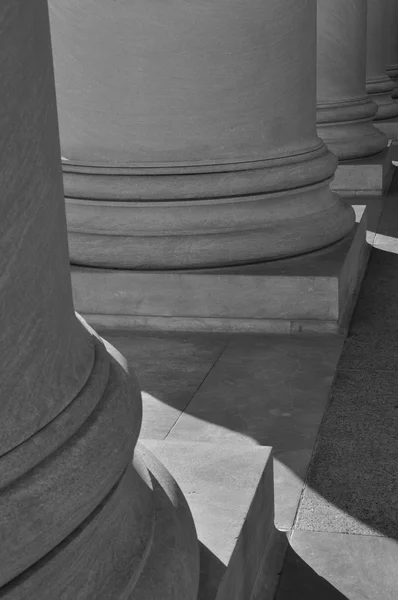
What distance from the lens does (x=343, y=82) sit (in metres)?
41.6

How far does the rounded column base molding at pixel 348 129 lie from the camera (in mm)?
41438

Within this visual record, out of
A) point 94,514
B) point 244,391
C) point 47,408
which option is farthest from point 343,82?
point 47,408

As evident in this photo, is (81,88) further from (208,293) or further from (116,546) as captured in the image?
(116,546)

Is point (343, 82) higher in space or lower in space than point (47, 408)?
lower

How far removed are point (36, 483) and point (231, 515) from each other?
3.95 m

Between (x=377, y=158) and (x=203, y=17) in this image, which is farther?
(x=377, y=158)

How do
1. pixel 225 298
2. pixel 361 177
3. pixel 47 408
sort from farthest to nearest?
pixel 361 177, pixel 225 298, pixel 47 408

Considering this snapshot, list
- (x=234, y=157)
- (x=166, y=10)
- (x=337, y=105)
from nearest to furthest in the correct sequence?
(x=166, y=10) → (x=234, y=157) → (x=337, y=105)

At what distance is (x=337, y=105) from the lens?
41.4 metres

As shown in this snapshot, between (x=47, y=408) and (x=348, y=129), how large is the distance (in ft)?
119

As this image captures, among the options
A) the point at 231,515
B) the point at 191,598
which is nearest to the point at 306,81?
the point at 231,515

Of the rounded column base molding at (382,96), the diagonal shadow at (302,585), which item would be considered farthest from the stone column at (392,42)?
the diagonal shadow at (302,585)

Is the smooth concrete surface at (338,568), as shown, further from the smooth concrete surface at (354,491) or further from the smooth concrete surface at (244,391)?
Answer: the smooth concrete surface at (244,391)

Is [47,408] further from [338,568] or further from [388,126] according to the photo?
[388,126]
